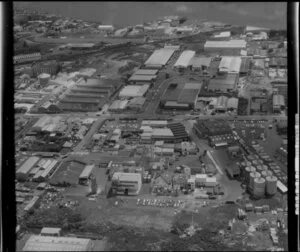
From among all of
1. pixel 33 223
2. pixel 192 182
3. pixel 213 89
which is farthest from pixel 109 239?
pixel 213 89

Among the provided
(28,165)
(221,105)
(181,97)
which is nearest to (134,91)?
(181,97)

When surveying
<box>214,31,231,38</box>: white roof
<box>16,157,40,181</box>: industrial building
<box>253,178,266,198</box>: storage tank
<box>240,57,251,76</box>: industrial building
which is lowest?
<box>253,178,266,198</box>: storage tank

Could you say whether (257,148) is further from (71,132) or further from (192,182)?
(71,132)

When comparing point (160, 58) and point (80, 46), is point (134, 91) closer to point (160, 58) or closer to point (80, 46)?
point (160, 58)

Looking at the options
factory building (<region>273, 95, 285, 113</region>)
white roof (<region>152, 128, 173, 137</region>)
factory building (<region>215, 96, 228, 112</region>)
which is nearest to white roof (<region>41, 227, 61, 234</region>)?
white roof (<region>152, 128, 173, 137</region>)

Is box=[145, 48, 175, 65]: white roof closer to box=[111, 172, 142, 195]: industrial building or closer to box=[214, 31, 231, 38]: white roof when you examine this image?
box=[214, 31, 231, 38]: white roof
